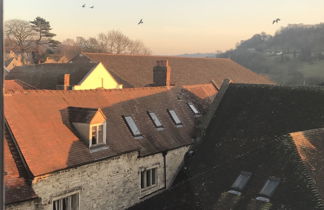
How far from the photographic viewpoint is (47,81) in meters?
33.6

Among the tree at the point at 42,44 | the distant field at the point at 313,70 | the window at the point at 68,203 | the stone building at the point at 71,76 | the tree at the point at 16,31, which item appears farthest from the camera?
the distant field at the point at 313,70

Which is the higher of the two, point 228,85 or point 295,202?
point 228,85

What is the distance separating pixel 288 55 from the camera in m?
37.8

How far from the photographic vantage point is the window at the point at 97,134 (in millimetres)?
15149

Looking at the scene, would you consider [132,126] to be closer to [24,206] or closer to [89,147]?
[89,147]

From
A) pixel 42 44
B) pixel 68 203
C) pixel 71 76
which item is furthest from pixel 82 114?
pixel 42 44

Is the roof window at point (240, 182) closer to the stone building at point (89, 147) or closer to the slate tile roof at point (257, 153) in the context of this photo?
the slate tile roof at point (257, 153)

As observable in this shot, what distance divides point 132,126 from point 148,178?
8.30 feet

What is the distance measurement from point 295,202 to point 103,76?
25.8 m

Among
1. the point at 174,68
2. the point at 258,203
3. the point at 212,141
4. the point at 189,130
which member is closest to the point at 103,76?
the point at 174,68

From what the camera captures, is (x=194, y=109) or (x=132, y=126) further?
(x=194, y=109)

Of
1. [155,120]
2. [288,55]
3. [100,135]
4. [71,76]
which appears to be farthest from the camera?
[288,55]

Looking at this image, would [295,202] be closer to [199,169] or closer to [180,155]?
[199,169]

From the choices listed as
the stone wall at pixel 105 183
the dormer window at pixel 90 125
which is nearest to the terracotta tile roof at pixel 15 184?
the stone wall at pixel 105 183
